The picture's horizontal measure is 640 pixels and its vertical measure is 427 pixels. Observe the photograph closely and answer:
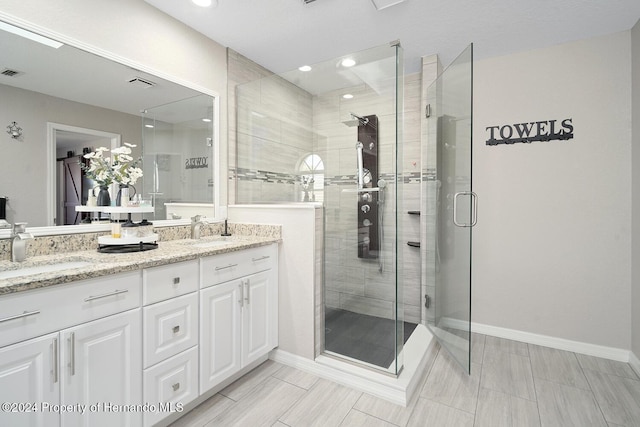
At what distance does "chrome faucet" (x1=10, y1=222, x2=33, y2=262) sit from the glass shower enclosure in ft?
4.83

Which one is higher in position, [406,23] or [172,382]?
[406,23]

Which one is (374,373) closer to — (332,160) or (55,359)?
(332,160)

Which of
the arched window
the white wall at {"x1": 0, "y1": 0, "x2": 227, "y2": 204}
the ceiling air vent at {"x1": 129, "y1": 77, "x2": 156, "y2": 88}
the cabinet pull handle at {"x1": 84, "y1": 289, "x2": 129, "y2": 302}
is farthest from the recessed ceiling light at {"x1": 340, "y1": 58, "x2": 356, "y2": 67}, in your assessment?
the cabinet pull handle at {"x1": 84, "y1": 289, "x2": 129, "y2": 302}

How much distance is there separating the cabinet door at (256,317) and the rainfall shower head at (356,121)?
1272 millimetres

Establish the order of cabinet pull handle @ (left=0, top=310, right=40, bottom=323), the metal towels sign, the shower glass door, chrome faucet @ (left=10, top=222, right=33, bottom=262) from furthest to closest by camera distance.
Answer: the metal towels sign < the shower glass door < chrome faucet @ (left=10, top=222, right=33, bottom=262) < cabinet pull handle @ (left=0, top=310, right=40, bottom=323)

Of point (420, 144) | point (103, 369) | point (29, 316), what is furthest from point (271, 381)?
point (420, 144)

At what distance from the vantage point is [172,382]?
1.55m

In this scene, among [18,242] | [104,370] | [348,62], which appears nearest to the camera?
[104,370]

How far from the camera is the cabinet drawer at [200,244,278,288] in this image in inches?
68.8

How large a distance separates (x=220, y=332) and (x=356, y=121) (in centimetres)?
172

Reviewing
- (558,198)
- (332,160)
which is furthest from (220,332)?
(558,198)

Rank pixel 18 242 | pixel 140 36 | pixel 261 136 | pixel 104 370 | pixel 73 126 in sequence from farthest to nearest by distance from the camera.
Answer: pixel 261 136
pixel 140 36
pixel 73 126
pixel 18 242
pixel 104 370

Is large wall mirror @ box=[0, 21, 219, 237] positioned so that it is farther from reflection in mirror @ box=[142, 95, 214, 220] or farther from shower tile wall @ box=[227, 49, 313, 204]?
shower tile wall @ box=[227, 49, 313, 204]

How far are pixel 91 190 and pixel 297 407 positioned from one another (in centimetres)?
181
